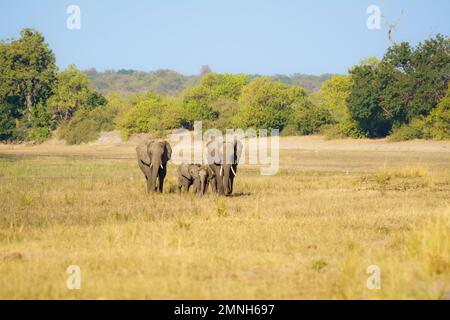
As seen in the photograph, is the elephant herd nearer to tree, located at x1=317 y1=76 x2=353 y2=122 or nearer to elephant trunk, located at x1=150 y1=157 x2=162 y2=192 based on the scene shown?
elephant trunk, located at x1=150 y1=157 x2=162 y2=192

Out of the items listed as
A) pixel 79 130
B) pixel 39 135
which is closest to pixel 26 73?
pixel 39 135

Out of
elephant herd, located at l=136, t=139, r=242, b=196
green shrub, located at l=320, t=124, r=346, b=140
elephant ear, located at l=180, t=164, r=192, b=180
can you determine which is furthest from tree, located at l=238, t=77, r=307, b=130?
elephant ear, located at l=180, t=164, r=192, b=180

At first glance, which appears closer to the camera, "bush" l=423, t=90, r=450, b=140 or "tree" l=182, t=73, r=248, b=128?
"bush" l=423, t=90, r=450, b=140

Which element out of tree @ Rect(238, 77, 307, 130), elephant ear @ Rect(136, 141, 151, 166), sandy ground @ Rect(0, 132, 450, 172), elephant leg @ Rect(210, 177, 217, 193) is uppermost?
tree @ Rect(238, 77, 307, 130)

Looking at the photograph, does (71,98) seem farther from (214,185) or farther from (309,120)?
(214,185)

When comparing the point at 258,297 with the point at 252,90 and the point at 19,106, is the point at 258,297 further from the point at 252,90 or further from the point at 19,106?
the point at 19,106

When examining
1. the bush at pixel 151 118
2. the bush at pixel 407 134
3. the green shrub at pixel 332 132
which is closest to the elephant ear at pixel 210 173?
the bush at pixel 407 134

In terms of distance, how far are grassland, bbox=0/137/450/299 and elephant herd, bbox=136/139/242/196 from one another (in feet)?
1.69

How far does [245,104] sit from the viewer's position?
71.6 meters

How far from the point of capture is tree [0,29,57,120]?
92.5 meters

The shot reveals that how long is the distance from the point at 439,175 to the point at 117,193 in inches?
472

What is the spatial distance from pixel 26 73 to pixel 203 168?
74.1 metres

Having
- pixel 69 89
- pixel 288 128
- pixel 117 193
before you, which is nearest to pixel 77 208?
pixel 117 193
